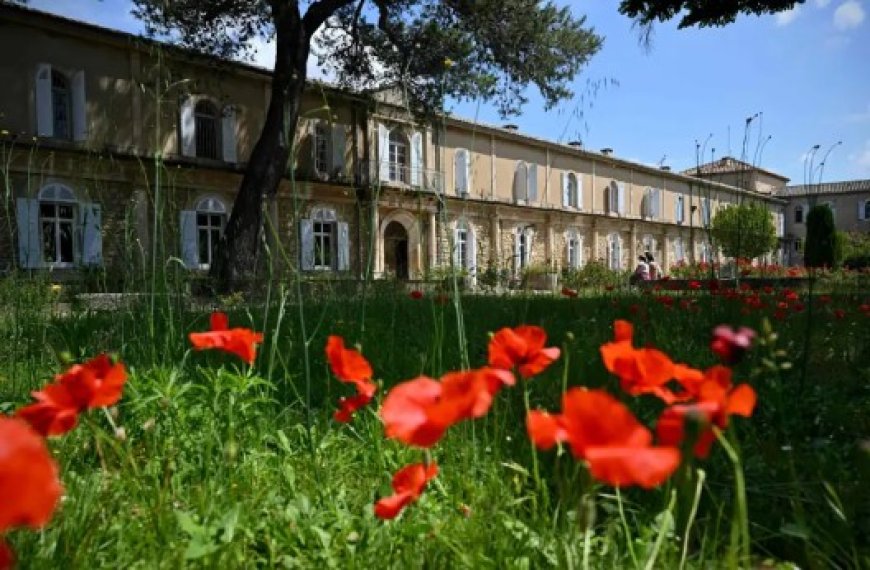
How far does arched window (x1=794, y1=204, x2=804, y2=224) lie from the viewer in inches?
1935

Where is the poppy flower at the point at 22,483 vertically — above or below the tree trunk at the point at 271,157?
below

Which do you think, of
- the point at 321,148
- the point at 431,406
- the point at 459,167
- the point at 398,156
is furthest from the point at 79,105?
the point at 431,406

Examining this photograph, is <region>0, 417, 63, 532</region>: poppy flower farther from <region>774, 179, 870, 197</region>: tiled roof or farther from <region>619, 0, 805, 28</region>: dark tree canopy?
<region>774, 179, 870, 197</region>: tiled roof

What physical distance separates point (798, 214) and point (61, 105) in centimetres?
5062

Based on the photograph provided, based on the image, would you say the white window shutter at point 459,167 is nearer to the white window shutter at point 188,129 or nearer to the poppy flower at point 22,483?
the white window shutter at point 188,129

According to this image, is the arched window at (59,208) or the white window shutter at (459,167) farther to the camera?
the white window shutter at (459,167)

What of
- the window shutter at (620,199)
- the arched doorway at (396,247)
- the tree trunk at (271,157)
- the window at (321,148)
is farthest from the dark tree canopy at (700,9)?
the window shutter at (620,199)

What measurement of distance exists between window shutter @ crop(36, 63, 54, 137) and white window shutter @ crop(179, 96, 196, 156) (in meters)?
2.99

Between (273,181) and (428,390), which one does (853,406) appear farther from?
(273,181)

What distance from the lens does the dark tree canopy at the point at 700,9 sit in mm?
6879

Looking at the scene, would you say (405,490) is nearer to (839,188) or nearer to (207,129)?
(207,129)

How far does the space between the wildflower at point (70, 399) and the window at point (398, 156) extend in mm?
20758

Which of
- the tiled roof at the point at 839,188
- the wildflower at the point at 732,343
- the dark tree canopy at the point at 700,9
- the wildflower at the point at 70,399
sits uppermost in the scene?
the tiled roof at the point at 839,188

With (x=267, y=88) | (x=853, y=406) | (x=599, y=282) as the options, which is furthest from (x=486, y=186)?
(x=853, y=406)
